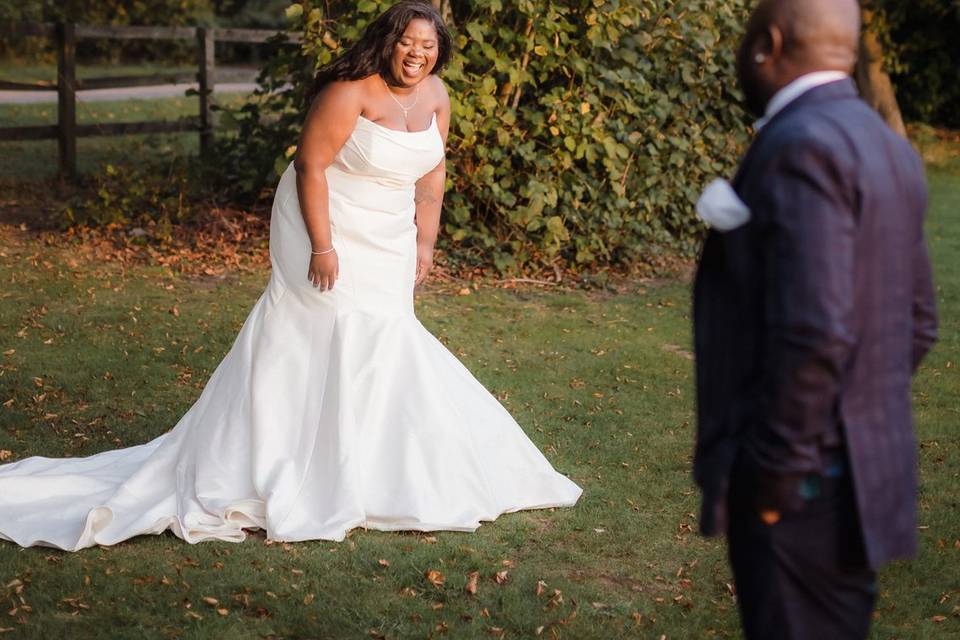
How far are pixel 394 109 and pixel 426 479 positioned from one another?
1520 mm

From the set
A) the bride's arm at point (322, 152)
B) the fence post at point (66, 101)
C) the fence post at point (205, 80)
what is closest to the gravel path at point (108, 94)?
the fence post at point (205, 80)

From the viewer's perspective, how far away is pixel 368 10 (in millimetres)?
8445

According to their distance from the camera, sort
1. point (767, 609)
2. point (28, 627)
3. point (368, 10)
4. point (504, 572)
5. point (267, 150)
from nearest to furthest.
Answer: point (767, 609) < point (28, 627) < point (504, 572) < point (368, 10) < point (267, 150)

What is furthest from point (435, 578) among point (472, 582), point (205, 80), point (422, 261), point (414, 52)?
point (205, 80)

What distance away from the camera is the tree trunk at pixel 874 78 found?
17656 millimetres

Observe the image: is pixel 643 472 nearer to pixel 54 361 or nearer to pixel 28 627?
pixel 28 627

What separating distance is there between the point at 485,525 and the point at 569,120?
5.19 meters

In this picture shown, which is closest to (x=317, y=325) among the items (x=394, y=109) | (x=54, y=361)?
(x=394, y=109)

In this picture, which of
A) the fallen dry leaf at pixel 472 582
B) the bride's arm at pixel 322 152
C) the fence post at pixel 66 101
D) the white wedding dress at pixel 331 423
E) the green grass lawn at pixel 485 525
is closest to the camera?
the green grass lawn at pixel 485 525

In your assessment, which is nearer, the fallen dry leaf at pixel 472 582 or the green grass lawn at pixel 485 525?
the green grass lawn at pixel 485 525

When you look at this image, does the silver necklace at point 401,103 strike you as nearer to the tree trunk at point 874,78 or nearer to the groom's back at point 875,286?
the groom's back at point 875,286

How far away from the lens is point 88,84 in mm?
13766

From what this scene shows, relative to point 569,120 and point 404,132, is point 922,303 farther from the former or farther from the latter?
point 569,120

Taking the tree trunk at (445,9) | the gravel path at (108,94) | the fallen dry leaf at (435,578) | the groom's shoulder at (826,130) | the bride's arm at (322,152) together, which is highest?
the groom's shoulder at (826,130)
